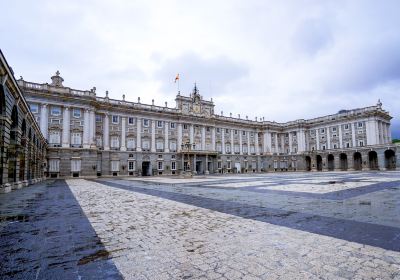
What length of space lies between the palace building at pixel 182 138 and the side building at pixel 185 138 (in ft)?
0.51

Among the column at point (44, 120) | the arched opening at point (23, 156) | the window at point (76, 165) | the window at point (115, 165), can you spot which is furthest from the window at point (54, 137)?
the arched opening at point (23, 156)

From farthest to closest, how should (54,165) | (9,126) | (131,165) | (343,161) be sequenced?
(343,161), (131,165), (54,165), (9,126)

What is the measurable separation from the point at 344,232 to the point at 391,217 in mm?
2606

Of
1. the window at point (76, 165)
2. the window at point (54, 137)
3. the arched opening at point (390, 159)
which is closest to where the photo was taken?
the window at point (54, 137)

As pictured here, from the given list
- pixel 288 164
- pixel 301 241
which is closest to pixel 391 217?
pixel 301 241

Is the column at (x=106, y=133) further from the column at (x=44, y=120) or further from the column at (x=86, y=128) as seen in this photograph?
the column at (x=44, y=120)

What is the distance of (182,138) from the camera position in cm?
5600

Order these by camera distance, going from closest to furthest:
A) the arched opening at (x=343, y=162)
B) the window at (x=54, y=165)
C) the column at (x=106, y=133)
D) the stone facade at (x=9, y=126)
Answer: the stone facade at (x=9, y=126)
the window at (x=54, y=165)
the column at (x=106, y=133)
the arched opening at (x=343, y=162)

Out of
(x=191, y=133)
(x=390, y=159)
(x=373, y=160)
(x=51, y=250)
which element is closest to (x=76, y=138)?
(x=191, y=133)


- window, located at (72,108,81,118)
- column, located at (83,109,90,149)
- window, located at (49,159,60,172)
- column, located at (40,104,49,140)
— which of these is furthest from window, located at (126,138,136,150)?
column, located at (40,104,49,140)

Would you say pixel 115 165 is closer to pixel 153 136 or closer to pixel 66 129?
pixel 153 136

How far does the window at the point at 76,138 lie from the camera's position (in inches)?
1613

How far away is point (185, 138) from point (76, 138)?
76.0 ft

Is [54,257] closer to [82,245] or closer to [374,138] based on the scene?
[82,245]
